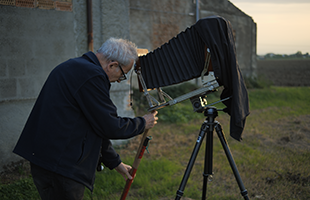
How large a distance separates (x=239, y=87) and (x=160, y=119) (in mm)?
5587

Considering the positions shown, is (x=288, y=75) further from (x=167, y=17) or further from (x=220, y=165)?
(x=220, y=165)

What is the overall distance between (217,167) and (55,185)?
3276mm

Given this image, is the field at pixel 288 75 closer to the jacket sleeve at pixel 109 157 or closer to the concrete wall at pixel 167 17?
the concrete wall at pixel 167 17

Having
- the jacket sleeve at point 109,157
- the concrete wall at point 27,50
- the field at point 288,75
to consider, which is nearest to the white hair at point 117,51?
the jacket sleeve at point 109,157

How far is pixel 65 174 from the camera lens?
187cm

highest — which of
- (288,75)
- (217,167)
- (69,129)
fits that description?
(69,129)

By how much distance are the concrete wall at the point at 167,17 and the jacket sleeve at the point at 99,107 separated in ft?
27.6

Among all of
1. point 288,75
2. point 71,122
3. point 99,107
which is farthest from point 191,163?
point 288,75

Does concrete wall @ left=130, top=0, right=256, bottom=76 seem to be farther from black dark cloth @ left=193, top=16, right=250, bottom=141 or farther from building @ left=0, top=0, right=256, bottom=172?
black dark cloth @ left=193, top=16, right=250, bottom=141

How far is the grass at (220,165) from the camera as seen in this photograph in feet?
12.3

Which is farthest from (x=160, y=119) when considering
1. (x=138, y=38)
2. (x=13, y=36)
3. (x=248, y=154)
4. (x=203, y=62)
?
(x=203, y=62)

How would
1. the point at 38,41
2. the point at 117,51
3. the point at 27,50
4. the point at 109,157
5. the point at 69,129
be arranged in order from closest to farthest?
the point at 69,129 < the point at 117,51 < the point at 109,157 < the point at 27,50 < the point at 38,41

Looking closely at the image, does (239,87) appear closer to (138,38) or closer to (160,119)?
(160,119)

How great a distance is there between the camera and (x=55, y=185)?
1937mm
